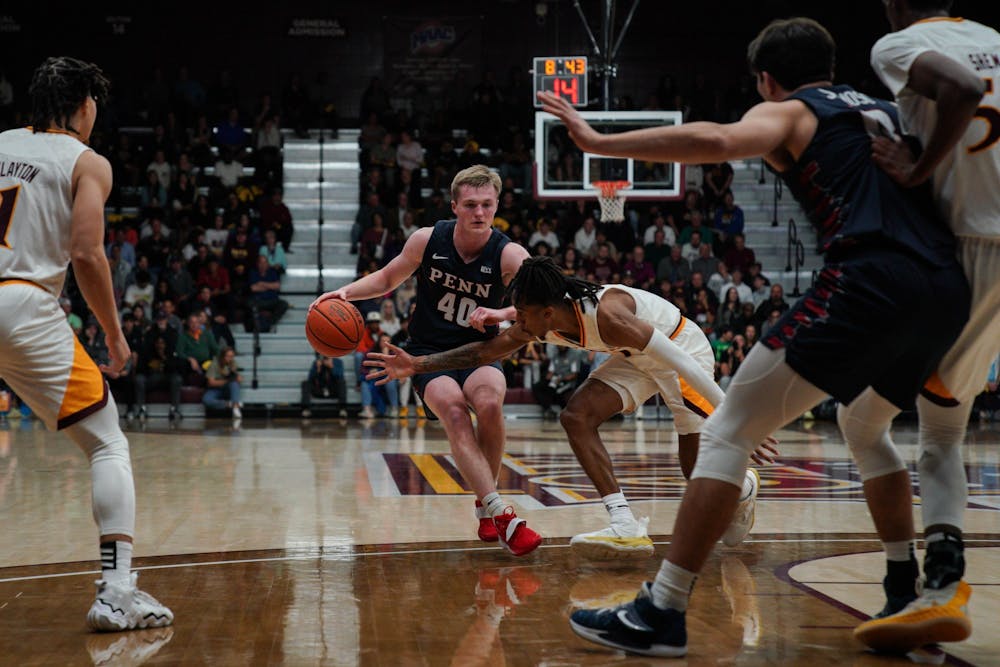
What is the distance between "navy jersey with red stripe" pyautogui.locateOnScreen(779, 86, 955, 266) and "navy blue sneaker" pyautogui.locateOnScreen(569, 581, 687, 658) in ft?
3.83

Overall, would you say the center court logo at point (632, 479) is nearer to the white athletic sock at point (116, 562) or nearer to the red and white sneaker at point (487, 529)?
the red and white sneaker at point (487, 529)

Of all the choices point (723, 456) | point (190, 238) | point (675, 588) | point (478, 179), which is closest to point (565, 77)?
point (190, 238)

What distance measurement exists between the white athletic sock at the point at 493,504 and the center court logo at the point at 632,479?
1.57m

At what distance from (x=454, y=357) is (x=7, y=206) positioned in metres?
2.22

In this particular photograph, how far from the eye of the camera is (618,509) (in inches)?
194

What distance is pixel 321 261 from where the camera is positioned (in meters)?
17.8

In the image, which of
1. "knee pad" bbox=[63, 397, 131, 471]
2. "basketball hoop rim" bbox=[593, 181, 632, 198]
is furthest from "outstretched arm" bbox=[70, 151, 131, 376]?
"basketball hoop rim" bbox=[593, 181, 632, 198]

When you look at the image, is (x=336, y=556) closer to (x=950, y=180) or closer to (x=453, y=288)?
(x=453, y=288)

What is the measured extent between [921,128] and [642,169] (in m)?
11.1

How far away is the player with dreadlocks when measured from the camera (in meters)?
4.65

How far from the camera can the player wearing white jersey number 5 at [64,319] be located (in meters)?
3.45

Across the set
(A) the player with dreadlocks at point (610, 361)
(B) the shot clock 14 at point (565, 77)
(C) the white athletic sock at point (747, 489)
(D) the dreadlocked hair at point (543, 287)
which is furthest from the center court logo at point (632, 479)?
(B) the shot clock 14 at point (565, 77)

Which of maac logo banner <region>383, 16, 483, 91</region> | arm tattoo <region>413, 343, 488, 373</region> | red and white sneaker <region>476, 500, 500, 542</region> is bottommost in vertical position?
red and white sneaker <region>476, 500, 500, 542</region>

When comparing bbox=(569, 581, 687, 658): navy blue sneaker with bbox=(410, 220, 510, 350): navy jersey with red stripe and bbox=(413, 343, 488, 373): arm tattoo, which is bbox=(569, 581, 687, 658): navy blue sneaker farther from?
bbox=(410, 220, 510, 350): navy jersey with red stripe
